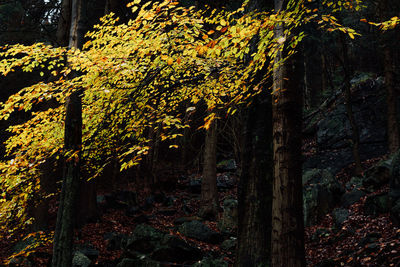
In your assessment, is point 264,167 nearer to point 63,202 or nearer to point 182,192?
point 63,202

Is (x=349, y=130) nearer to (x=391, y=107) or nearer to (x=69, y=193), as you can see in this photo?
(x=391, y=107)

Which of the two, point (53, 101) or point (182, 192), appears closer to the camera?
point (53, 101)

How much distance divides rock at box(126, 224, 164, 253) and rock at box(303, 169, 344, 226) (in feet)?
19.1

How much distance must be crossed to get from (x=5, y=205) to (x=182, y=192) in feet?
41.4

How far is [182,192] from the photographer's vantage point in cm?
1859

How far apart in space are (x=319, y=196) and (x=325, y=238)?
216cm

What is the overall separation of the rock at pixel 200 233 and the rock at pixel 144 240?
7.08 ft

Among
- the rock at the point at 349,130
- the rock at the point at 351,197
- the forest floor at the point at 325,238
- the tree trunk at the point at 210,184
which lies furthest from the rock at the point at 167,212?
the rock at the point at 349,130

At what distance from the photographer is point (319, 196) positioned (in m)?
11.4

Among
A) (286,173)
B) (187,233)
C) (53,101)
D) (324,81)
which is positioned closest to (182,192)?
(187,233)

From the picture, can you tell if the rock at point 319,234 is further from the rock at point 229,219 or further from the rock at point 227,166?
the rock at point 227,166

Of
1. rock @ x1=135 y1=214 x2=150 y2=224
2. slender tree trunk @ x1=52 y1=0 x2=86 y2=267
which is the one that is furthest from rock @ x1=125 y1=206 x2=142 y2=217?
A: slender tree trunk @ x1=52 y1=0 x2=86 y2=267

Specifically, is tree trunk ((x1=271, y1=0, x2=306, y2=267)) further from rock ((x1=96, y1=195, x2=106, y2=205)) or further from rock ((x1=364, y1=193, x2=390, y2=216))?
rock ((x1=96, y1=195, x2=106, y2=205))

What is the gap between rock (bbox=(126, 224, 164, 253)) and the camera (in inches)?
340
